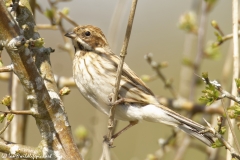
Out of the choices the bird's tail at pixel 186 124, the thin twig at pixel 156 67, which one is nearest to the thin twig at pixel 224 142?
the bird's tail at pixel 186 124

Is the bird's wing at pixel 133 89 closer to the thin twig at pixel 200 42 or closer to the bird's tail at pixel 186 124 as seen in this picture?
the bird's tail at pixel 186 124

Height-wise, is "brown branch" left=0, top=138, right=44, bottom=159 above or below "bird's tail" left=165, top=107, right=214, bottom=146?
above

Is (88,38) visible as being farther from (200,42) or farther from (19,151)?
(19,151)

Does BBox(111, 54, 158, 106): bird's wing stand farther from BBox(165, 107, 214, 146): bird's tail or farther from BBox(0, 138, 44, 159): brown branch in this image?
BBox(0, 138, 44, 159): brown branch

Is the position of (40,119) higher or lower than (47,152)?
higher

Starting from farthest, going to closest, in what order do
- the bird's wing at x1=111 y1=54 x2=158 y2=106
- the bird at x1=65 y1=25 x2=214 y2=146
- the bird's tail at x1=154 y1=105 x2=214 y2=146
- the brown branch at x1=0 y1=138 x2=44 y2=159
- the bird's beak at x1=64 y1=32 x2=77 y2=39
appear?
1. the bird's beak at x1=64 y1=32 x2=77 y2=39
2. the bird's wing at x1=111 y1=54 x2=158 y2=106
3. the bird at x1=65 y1=25 x2=214 y2=146
4. the bird's tail at x1=154 y1=105 x2=214 y2=146
5. the brown branch at x1=0 y1=138 x2=44 y2=159

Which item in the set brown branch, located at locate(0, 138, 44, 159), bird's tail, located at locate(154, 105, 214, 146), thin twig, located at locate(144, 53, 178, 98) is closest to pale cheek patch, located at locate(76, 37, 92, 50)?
thin twig, located at locate(144, 53, 178, 98)

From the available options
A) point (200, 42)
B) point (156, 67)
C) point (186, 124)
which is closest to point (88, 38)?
point (156, 67)

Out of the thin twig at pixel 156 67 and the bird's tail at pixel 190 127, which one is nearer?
the bird's tail at pixel 190 127

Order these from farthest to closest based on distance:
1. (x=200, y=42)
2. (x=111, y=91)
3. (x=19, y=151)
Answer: (x=200, y=42)
(x=111, y=91)
(x=19, y=151)

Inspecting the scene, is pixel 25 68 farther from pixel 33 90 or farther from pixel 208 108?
pixel 208 108

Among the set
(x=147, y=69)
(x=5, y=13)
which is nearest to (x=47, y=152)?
(x=5, y=13)
